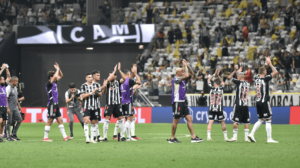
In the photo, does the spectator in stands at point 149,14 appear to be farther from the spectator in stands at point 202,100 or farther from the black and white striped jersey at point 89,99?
the black and white striped jersey at point 89,99

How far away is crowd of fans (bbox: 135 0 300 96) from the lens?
27.1m

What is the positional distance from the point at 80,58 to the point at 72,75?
172cm

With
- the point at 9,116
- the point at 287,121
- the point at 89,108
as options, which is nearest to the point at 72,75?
the point at 287,121

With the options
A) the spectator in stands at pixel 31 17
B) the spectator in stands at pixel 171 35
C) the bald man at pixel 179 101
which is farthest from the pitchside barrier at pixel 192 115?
the bald man at pixel 179 101

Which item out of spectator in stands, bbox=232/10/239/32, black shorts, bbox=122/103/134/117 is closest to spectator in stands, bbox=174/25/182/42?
spectator in stands, bbox=232/10/239/32

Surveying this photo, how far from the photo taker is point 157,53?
109ft

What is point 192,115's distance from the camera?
2530cm

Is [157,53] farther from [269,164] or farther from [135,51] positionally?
[269,164]

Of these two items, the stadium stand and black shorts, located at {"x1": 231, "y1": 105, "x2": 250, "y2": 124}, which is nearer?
black shorts, located at {"x1": 231, "y1": 105, "x2": 250, "y2": 124}

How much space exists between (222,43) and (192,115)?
8.12 m

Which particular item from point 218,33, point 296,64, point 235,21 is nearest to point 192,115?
point 296,64

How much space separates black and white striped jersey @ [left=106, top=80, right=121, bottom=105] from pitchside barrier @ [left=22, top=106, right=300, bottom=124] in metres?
12.4

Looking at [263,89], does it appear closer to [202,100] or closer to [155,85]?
[202,100]

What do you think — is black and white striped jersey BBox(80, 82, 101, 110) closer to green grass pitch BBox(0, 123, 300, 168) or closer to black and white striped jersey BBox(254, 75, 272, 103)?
green grass pitch BBox(0, 123, 300, 168)
